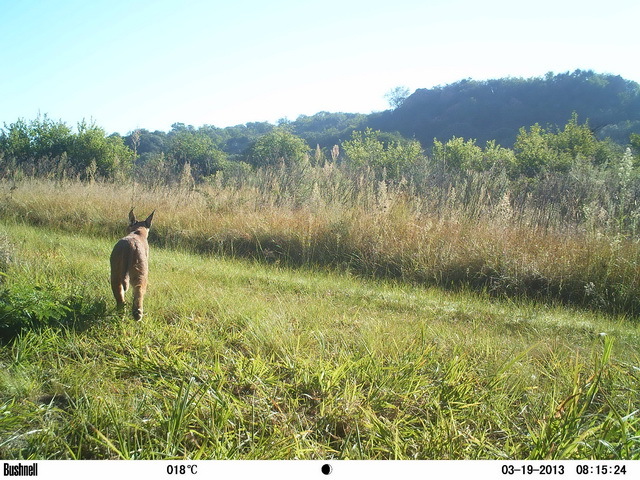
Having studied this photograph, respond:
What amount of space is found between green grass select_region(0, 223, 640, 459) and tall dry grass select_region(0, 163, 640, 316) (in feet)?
3.65

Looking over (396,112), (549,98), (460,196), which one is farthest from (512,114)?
(460,196)

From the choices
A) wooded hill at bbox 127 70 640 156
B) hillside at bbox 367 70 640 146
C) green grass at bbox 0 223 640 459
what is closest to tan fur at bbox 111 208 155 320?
green grass at bbox 0 223 640 459

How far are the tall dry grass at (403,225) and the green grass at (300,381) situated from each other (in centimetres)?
111

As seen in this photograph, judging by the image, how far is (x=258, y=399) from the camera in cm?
244

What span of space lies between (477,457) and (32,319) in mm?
3047

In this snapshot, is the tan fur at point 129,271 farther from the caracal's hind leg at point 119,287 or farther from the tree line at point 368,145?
the tree line at point 368,145

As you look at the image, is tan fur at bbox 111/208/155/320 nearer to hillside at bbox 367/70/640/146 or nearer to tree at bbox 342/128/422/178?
tree at bbox 342/128/422/178

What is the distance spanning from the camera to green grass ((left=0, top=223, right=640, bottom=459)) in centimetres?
207

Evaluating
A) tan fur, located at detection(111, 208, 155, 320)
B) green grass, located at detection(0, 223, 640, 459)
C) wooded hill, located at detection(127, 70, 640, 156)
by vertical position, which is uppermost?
wooded hill, located at detection(127, 70, 640, 156)

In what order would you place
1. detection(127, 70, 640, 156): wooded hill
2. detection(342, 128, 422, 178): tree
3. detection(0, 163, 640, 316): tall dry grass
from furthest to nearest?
detection(127, 70, 640, 156): wooded hill → detection(342, 128, 422, 178): tree → detection(0, 163, 640, 316): tall dry grass

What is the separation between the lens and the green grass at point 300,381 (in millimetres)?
2072

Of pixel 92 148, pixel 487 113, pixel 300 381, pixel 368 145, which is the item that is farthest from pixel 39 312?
pixel 487 113

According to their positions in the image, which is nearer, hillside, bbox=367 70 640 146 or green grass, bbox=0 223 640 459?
green grass, bbox=0 223 640 459

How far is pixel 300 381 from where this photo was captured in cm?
258
